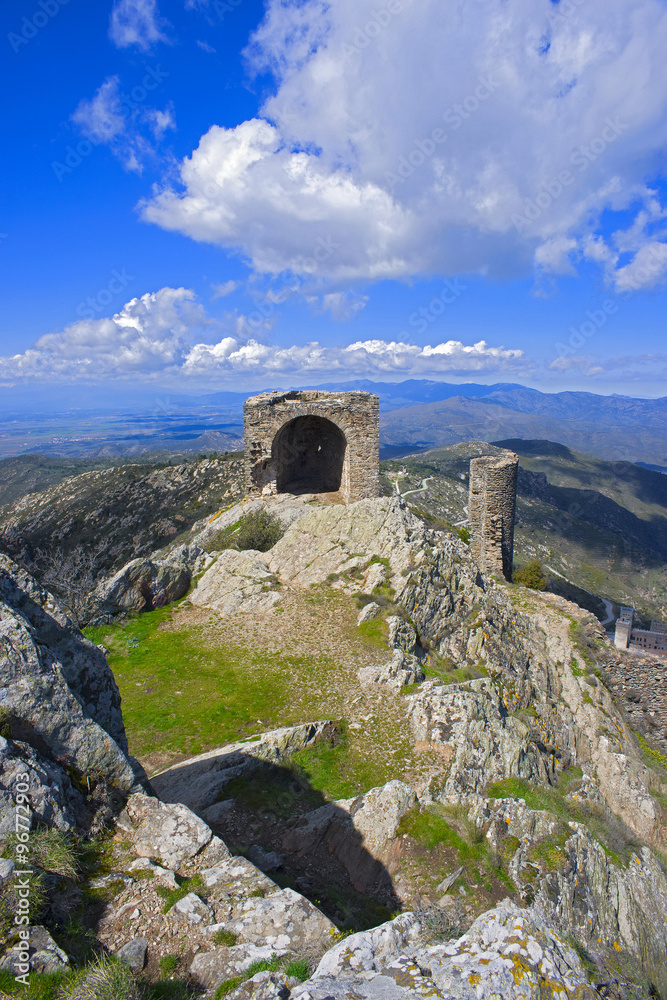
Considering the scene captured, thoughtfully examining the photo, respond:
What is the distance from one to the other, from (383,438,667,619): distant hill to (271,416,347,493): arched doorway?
24194 mm

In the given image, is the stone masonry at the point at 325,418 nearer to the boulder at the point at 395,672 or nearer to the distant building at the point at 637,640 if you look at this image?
the boulder at the point at 395,672

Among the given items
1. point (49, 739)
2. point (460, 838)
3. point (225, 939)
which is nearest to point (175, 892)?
point (225, 939)

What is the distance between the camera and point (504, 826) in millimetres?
6859

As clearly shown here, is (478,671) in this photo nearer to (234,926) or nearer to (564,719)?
(564,719)

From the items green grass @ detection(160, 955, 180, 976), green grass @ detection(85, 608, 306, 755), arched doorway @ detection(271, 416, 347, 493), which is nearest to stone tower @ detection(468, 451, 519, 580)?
arched doorway @ detection(271, 416, 347, 493)

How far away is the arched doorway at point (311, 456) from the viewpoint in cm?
2380

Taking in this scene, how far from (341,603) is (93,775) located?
30.3 feet

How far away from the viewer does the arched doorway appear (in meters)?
23.8

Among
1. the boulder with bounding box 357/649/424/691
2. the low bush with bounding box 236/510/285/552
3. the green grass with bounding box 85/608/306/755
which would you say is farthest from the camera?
the low bush with bounding box 236/510/285/552

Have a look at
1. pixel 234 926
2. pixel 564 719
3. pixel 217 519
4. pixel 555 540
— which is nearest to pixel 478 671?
pixel 564 719

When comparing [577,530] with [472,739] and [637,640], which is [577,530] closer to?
[637,640]

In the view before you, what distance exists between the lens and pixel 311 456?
84.0 feet

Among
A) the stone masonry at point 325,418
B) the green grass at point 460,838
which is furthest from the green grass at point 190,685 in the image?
the stone masonry at point 325,418

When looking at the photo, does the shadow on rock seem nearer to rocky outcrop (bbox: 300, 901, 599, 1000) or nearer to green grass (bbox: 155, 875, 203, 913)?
green grass (bbox: 155, 875, 203, 913)
